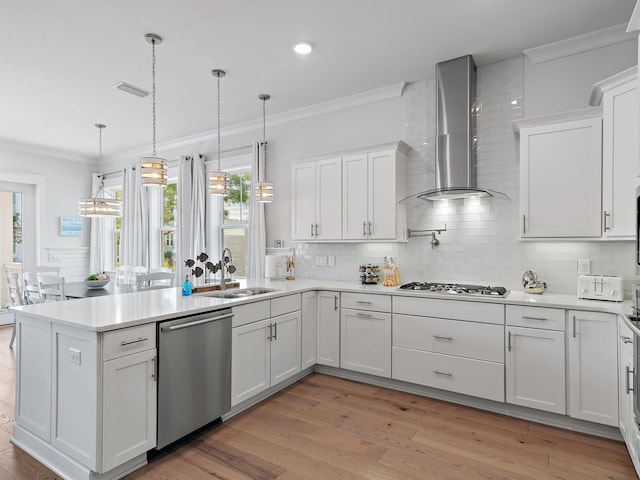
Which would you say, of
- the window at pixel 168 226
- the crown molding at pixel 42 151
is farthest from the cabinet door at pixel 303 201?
the crown molding at pixel 42 151

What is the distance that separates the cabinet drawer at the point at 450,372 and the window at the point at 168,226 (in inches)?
171

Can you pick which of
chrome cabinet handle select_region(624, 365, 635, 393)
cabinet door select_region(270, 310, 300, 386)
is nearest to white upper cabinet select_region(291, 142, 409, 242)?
cabinet door select_region(270, 310, 300, 386)

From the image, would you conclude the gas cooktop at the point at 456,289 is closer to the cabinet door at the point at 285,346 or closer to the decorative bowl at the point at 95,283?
the cabinet door at the point at 285,346

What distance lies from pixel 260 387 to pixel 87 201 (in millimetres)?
3020

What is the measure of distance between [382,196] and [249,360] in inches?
77.4

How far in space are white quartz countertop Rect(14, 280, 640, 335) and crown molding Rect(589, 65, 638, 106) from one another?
148 cm

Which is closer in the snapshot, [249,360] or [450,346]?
[249,360]

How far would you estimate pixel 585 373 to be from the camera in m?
2.56

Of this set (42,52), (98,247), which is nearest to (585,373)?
(42,52)

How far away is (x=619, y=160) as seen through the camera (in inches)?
101

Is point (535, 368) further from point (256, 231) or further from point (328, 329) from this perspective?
point (256, 231)

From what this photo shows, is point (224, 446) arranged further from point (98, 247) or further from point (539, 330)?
point (98, 247)

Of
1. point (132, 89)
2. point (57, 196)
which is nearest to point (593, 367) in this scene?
point (132, 89)

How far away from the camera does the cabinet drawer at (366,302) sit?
11.1 feet
